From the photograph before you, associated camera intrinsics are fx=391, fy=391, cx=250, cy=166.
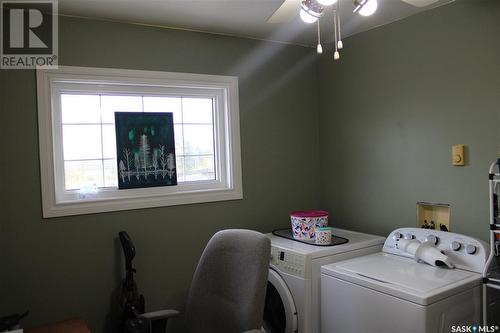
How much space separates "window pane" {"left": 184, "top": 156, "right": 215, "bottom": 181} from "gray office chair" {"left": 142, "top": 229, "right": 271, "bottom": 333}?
0.94 metres

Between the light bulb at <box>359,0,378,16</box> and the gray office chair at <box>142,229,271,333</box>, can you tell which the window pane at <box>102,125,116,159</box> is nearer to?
the gray office chair at <box>142,229,271,333</box>

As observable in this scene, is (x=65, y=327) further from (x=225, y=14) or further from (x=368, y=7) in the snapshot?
(x=368, y=7)

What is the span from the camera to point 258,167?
9.91 feet

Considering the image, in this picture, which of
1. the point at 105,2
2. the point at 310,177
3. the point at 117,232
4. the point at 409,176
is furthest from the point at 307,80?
the point at 117,232

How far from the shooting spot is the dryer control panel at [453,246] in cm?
208

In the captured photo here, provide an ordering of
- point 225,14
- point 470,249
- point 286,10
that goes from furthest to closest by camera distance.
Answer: point 225,14
point 470,249
point 286,10

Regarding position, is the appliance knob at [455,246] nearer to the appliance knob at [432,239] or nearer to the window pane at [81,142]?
the appliance knob at [432,239]

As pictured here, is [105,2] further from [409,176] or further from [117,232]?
[409,176]

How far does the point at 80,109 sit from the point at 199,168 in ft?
2.94

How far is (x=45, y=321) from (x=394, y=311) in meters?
1.93

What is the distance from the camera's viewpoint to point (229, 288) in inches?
73.9

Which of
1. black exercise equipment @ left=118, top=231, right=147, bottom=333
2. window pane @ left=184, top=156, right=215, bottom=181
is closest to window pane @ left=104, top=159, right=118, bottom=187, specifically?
black exercise equipment @ left=118, top=231, right=147, bottom=333

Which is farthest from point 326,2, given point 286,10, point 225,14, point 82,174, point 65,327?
point 65,327

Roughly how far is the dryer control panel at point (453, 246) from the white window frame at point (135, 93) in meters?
1.14
